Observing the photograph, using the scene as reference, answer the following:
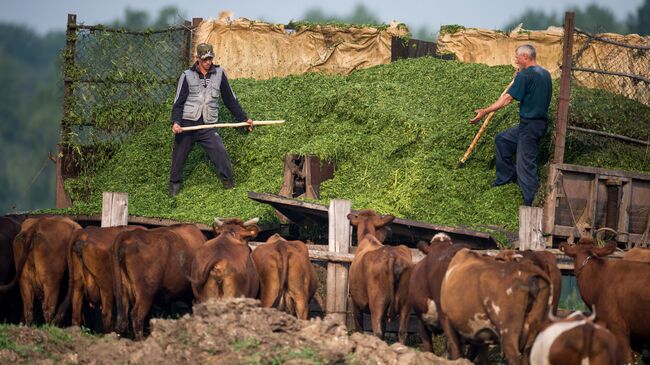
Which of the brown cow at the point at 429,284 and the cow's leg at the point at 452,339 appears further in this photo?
the brown cow at the point at 429,284

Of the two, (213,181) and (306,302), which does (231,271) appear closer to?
(306,302)

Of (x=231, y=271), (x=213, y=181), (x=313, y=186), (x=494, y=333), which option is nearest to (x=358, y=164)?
(x=313, y=186)

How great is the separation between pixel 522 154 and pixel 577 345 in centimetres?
610

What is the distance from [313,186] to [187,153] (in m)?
2.51

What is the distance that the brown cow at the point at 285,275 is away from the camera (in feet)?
54.4

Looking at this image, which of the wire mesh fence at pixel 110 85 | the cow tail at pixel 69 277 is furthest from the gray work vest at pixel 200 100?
the cow tail at pixel 69 277

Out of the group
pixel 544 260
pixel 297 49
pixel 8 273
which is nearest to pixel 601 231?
pixel 544 260

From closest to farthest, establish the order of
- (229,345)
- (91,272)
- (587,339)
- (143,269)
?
(587,339)
(229,345)
(143,269)
(91,272)

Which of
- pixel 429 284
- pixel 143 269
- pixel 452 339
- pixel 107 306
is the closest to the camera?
pixel 452 339

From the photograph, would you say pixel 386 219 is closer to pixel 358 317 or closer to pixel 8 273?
pixel 358 317

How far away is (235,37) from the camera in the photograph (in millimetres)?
24922

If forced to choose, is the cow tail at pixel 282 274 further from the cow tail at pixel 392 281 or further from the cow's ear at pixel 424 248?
the cow's ear at pixel 424 248

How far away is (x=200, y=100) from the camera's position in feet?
68.0

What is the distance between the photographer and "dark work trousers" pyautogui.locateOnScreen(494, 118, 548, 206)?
18062 mm
